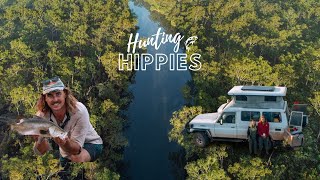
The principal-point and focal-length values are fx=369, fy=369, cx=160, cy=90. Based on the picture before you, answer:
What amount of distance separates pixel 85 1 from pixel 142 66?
24.2m

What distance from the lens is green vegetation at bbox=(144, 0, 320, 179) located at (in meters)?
27.9

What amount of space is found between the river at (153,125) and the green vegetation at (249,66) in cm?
407

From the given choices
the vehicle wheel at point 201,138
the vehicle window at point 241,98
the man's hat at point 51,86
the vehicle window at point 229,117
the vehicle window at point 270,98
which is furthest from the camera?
the vehicle wheel at point 201,138

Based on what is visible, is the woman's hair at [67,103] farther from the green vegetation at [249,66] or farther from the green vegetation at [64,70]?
the green vegetation at [64,70]

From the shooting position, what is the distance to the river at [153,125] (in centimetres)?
4428

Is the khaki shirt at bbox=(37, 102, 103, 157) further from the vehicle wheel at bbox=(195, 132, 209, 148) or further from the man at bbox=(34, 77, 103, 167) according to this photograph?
the vehicle wheel at bbox=(195, 132, 209, 148)

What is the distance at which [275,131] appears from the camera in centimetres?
1541

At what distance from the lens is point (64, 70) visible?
153 ft

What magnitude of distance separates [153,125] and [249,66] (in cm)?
2079

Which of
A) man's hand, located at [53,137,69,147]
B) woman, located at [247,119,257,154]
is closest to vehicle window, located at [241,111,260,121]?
woman, located at [247,119,257,154]

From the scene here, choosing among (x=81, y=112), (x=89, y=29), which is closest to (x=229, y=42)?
(x=89, y=29)

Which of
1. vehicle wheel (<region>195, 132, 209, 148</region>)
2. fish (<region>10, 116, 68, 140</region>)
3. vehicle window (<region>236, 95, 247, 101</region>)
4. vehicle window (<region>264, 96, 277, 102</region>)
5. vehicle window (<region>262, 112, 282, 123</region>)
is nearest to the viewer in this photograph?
fish (<region>10, 116, 68, 140</region>)

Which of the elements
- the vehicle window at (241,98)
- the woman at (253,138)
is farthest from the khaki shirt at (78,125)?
the vehicle window at (241,98)

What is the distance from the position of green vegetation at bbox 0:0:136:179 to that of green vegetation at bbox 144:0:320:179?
9.35 meters
